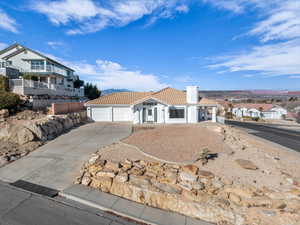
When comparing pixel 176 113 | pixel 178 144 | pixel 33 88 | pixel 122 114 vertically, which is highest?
pixel 33 88

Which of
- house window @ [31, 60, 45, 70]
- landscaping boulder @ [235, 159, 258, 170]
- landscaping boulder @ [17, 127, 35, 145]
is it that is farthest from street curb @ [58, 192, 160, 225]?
house window @ [31, 60, 45, 70]

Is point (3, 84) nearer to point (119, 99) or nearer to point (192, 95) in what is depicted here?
point (119, 99)

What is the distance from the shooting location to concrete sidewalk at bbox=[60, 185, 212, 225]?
5.45 metres

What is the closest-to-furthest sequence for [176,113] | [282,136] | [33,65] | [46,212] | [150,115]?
[46,212] < [282,136] < [150,115] < [176,113] < [33,65]

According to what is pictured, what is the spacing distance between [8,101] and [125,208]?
1516 centimetres

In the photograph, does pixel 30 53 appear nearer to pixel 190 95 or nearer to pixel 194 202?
pixel 190 95

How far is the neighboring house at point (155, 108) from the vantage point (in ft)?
67.8

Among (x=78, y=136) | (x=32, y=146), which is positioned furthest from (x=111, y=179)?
(x=78, y=136)

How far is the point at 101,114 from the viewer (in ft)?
73.6

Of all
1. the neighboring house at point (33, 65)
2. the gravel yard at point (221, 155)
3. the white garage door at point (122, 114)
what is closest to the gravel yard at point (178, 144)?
the gravel yard at point (221, 155)

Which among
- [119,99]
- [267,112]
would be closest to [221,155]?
[119,99]

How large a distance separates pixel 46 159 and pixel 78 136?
4.81 meters

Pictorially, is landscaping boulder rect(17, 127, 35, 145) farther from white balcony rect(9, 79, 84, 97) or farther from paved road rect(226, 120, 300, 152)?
paved road rect(226, 120, 300, 152)

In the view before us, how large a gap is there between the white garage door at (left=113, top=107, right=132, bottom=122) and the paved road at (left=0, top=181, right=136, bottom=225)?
16.7 metres
